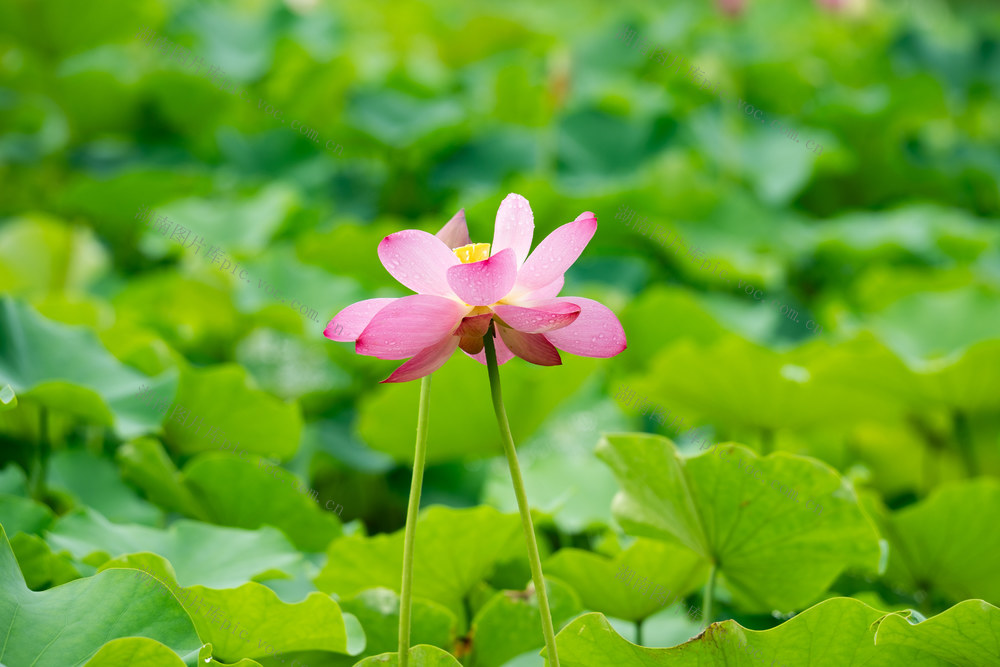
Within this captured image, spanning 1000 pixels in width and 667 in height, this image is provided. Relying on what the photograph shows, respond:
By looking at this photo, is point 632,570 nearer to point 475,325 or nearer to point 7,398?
point 475,325

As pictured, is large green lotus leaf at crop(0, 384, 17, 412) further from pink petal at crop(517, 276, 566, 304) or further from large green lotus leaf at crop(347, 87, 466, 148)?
large green lotus leaf at crop(347, 87, 466, 148)

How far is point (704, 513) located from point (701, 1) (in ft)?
9.82

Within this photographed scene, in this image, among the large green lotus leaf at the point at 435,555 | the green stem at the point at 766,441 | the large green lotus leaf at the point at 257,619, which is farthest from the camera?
the green stem at the point at 766,441

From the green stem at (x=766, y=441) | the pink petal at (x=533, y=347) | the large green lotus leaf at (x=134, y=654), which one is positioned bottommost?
the green stem at (x=766, y=441)

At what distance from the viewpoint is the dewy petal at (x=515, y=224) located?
0.46 metres

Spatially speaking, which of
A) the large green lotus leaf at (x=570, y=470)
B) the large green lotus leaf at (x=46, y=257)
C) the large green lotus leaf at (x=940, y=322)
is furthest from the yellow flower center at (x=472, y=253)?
the large green lotus leaf at (x=46, y=257)

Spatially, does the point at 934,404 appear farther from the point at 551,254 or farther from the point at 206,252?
the point at 206,252

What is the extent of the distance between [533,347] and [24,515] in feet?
1.53

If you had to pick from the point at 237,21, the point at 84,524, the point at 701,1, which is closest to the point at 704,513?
the point at 84,524

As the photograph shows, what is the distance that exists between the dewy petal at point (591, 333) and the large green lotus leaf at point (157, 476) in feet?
1.46

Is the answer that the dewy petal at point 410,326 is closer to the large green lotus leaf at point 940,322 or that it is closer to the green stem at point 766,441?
the green stem at point 766,441

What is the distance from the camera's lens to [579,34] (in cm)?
250

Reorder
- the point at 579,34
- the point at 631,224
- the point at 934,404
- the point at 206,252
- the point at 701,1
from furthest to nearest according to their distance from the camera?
1. the point at 701,1
2. the point at 579,34
3. the point at 631,224
4. the point at 206,252
5. the point at 934,404

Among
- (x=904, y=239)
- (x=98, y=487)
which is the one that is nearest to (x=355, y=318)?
(x=98, y=487)
